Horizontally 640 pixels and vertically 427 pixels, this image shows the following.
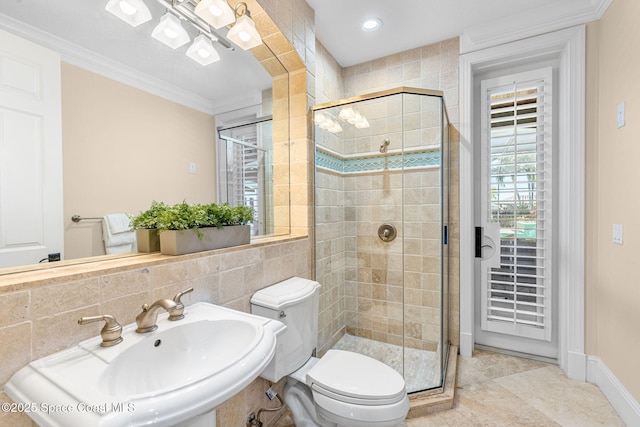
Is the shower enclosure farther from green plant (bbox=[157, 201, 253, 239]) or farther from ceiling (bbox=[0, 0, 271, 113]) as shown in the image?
green plant (bbox=[157, 201, 253, 239])

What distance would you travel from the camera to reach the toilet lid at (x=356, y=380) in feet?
4.17

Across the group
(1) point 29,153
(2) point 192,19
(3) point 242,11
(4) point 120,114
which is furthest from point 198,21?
(1) point 29,153

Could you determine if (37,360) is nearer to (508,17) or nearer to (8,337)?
(8,337)

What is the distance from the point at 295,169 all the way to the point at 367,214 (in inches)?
28.6

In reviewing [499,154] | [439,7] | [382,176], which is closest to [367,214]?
[382,176]

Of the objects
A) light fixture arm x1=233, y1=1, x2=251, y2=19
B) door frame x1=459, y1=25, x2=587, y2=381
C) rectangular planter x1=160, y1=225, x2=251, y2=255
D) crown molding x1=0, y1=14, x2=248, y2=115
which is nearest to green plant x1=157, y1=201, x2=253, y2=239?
rectangular planter x1=160, y1=225, x2=251, y2=255

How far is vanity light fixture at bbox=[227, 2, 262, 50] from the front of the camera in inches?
57.5

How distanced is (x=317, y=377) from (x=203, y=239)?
86 centimetres

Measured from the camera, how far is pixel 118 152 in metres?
1.11

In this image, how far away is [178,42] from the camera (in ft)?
4.39

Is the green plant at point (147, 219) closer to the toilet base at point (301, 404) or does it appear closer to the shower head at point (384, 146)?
the toilet base at point (301, 404)

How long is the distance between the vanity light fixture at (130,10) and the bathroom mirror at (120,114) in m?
0.02

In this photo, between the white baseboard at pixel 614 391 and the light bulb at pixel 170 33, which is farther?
the white baseboard at pixel 614 391

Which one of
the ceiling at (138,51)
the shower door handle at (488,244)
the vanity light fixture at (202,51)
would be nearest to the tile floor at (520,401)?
the shower door handle at (488,244)
